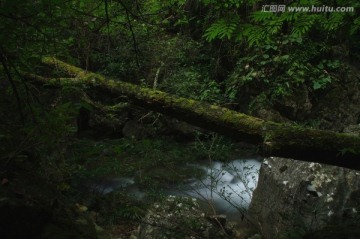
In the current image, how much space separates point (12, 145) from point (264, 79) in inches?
309

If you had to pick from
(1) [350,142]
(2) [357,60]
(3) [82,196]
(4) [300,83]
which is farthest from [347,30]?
(2) [357,60]

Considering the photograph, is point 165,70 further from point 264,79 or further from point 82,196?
point 82,196

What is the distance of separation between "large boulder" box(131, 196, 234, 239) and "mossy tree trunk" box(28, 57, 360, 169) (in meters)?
1.61

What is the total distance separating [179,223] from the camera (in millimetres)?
5055

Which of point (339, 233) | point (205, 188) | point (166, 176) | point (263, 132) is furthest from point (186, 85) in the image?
point (339, 233)

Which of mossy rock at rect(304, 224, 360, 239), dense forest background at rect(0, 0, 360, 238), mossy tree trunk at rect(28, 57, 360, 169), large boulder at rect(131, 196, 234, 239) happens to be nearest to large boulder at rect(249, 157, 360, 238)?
large boulder at rect(131, 196, 234, 239)

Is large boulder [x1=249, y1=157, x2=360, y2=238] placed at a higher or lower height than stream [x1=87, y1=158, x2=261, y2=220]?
higher

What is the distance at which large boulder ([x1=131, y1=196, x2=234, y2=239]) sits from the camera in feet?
16.1

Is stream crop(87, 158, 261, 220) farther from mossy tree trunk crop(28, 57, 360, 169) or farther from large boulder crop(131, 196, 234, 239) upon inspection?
mossy tree trunk crop(28, 57, 360, 169)

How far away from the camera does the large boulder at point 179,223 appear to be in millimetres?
4895

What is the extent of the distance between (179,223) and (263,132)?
2.23m

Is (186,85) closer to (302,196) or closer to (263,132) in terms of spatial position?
(302,196)

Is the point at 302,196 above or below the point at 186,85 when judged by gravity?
below

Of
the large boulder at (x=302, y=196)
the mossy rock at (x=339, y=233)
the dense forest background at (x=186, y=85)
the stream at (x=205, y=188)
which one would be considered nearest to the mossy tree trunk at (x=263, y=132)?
the mossy rock at (x=339, y=233)
